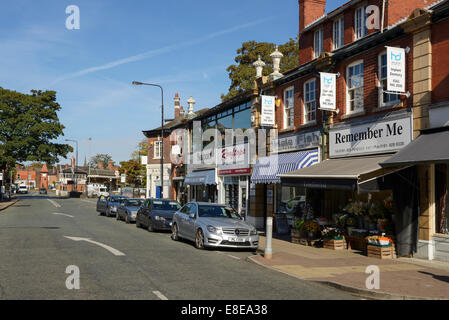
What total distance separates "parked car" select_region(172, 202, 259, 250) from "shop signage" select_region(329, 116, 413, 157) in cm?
457

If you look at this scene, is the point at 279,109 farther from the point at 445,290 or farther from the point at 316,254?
the point at 445,290

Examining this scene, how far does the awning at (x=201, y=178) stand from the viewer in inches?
1131

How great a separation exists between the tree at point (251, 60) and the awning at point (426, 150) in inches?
1050

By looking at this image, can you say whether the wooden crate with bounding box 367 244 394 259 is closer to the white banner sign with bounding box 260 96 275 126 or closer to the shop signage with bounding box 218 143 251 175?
the white banner sign with bounding box 260 96 275 126

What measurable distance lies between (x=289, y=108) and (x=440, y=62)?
8725mm

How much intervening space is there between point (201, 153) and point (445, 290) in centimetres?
2457

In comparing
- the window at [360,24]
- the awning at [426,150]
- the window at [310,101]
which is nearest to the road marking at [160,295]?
the awning at [426,150]

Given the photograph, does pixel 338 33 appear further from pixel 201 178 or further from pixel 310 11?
pixel 201 178

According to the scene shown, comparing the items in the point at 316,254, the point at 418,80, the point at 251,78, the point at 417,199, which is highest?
the point at 251,78

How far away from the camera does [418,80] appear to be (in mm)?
13195

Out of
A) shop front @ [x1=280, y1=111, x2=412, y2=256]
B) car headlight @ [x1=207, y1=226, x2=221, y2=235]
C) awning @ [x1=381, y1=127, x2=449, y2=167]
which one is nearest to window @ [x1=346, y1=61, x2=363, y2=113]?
shop front @ [x1=280, y1=111, x2=412, y2=256]

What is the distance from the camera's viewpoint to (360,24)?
1864cm

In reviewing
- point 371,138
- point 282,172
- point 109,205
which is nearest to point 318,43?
point 282,172
